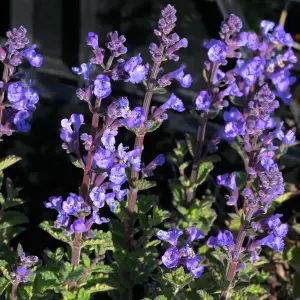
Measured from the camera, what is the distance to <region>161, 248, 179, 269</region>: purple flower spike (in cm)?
173

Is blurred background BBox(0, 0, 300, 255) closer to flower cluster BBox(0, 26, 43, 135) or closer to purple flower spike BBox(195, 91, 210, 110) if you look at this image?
purple flower spike BBox(195, 91, 210, 110)

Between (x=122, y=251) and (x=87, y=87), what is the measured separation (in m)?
0.58

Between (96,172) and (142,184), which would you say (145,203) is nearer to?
(142,184)

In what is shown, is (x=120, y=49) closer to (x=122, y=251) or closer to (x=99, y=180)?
(x=99, y=180)

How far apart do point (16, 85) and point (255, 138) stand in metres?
0.75

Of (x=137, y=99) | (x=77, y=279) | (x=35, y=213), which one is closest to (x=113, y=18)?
(x=137, y=99)

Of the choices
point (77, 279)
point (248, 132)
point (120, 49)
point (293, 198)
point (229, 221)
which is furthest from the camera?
point (293, 198)

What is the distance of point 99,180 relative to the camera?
1.80 meters

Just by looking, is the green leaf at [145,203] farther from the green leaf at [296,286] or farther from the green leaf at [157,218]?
the green leaf at [296,286]

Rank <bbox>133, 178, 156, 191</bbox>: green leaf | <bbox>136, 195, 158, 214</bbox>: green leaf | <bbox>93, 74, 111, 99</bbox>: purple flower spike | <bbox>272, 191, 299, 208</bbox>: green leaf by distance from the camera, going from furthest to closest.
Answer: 1. <bbox>272, 191, 299, 208</bbox>: green leaf
2. <bbox>136, 195, 158, 214</bbox>: green leaf
3. <bbox>133, 178, 156, 191</bbox>: green leaf
4. <bbox>93, 74, 111, 99</bbox>: purple flower spike

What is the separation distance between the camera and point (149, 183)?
1.94m

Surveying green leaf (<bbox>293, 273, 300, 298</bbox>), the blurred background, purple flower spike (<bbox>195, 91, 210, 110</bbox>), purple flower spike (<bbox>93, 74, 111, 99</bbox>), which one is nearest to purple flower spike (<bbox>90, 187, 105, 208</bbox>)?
purple flower spike (<bbox>93, 74, 111, 99</bbox>)

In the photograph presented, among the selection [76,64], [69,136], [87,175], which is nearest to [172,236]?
[87,175]

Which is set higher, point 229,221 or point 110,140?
point 110,140
